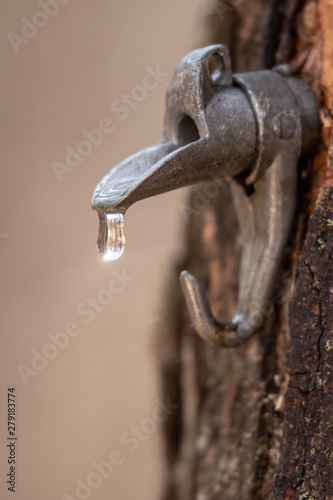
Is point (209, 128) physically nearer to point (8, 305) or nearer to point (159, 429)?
point (159, 429)
